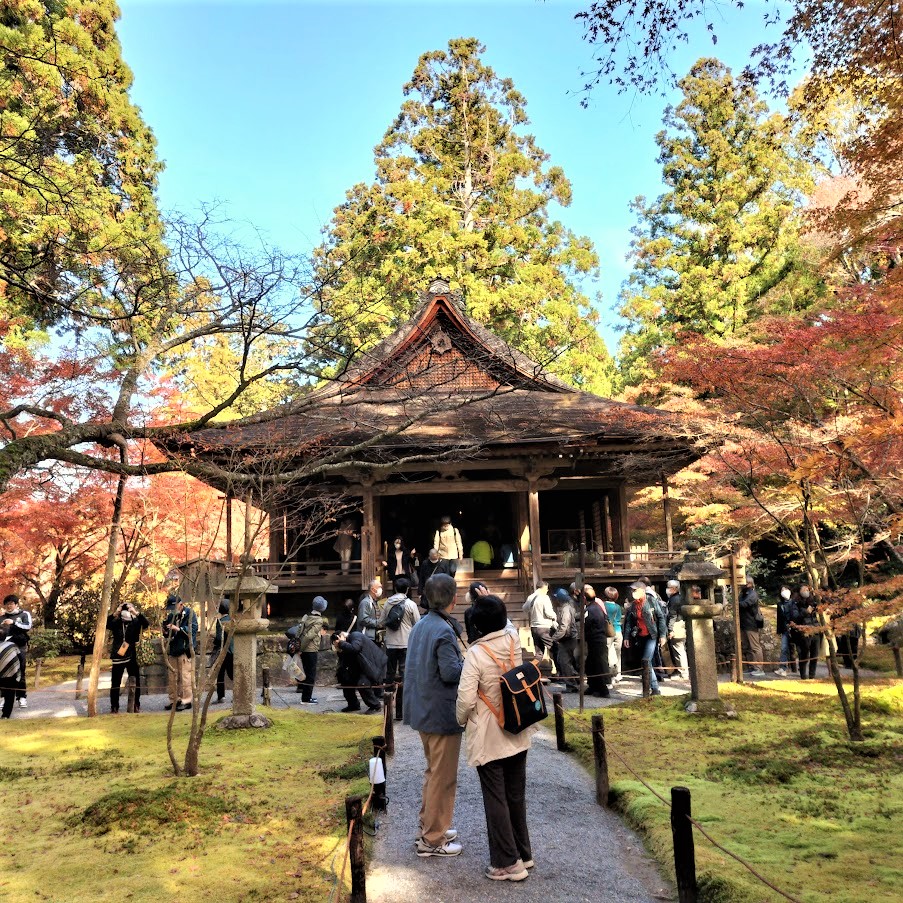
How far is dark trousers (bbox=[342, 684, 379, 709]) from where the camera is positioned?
34.2 feet

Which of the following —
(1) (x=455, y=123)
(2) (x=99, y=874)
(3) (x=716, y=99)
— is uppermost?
(1) (x=455, y=123)

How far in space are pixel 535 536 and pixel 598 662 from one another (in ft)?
21.5

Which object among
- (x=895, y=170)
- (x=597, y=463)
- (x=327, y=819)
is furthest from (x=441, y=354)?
(x=327, y=819)

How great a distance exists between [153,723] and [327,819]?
4857 mm

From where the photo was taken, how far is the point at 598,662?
11.1 meters

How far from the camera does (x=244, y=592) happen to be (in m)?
9.12

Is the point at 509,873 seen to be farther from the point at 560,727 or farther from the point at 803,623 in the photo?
the point at 803,623

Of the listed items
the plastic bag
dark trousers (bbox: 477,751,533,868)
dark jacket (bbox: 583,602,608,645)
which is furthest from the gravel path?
the plastic bag

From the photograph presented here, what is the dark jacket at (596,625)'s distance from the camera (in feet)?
36.1

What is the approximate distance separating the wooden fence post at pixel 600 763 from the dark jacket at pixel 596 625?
4809 millimetres

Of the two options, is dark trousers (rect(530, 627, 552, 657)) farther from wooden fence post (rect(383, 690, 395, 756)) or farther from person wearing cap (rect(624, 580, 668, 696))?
wooden fence post (rect(383, 690, 395, 756))

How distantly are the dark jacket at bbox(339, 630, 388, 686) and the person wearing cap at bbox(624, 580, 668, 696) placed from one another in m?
3.85

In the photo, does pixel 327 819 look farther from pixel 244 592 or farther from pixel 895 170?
pixel 895 170

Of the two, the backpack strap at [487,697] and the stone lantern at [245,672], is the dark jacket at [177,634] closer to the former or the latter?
the stone lantern at [245,672]
